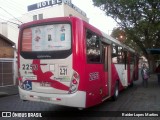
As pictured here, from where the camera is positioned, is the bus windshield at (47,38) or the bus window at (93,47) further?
the bus window at (93,47)

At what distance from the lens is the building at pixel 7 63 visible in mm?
21594

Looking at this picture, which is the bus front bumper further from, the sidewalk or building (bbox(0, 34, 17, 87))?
building (bbox(0, 34, 17, 87))

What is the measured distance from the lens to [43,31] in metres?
8.14

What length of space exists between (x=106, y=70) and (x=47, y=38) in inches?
123

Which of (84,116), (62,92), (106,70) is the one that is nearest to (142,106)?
(106,70)

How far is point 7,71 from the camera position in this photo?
73.0 ft

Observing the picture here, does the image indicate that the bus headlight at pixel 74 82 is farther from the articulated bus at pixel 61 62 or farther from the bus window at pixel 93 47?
the bus window at pixel 93 47

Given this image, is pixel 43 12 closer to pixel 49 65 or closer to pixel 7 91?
pixel 7 91

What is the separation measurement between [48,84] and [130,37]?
24.6 meters

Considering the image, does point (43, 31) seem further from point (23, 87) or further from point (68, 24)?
point (23, 87)

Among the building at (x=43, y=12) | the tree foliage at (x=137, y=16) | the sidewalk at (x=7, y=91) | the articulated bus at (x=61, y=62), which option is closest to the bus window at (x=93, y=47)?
the articulated bus at (x=61, y=62)

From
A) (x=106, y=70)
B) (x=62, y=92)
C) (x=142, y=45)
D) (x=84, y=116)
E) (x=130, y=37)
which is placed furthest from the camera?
(x=142, y=45)

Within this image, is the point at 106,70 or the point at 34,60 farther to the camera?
the point at 106,70

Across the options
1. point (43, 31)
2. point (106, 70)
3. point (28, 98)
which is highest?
point (43, 31)
